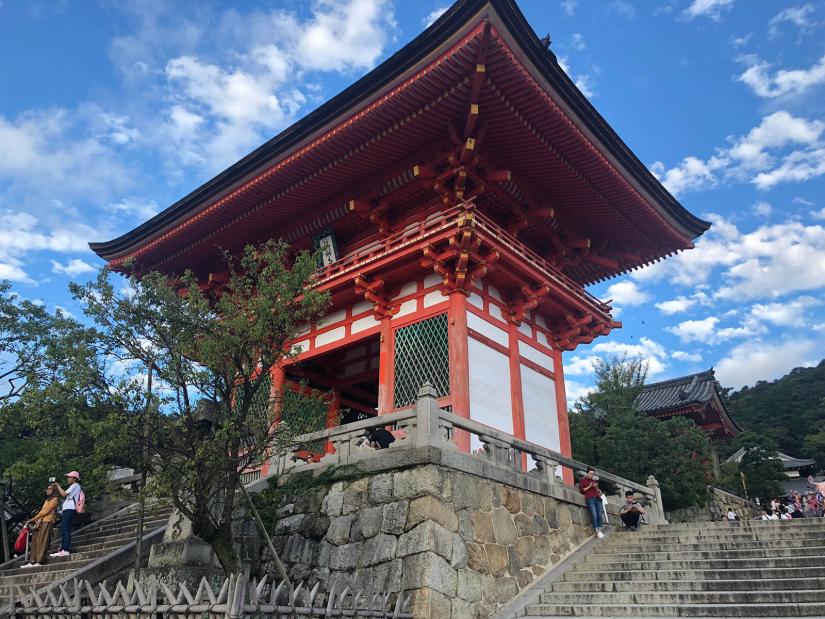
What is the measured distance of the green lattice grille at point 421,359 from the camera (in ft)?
39.4

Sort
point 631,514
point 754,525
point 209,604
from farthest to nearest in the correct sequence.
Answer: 1. point 631,514
2. point 754,525
3. point 209,604

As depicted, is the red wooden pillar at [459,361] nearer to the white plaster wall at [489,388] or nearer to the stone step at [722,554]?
the white plaster wall at [489,388]

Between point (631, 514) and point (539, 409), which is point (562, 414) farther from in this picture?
point (631, 514)

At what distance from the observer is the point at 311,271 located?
9359 millimetres

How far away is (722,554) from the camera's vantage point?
960 centimetres

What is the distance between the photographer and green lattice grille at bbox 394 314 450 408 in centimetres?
1202

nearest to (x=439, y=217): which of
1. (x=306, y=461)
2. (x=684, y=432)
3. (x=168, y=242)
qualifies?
(x=306, y=461)

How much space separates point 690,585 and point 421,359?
593 cm

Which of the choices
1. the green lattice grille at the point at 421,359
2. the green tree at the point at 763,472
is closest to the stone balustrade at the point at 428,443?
the green lattice grille at the point at 421,359

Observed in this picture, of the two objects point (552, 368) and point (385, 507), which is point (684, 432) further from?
point (385, 507)

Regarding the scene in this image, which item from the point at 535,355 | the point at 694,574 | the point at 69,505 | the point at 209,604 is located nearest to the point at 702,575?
the point at 694,574

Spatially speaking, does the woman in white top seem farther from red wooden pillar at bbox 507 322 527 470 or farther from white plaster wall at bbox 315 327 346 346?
red wooden pillar at bbox 507 322 527 470

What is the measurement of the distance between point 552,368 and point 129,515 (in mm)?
9891

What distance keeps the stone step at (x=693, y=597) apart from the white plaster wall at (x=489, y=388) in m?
3.33
